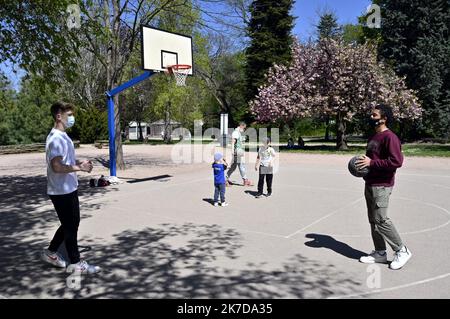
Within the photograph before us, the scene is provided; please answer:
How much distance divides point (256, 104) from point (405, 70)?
11.9 metres

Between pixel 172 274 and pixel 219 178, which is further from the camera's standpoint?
pixel 219 178

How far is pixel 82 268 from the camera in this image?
4.84 meters

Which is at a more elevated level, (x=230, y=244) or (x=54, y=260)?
(x=54, y=260)

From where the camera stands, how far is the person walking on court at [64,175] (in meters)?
4.50

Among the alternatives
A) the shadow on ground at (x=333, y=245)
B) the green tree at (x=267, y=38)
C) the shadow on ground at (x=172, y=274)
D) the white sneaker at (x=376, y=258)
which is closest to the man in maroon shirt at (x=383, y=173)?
the white sneaker at (x=376, y=258)

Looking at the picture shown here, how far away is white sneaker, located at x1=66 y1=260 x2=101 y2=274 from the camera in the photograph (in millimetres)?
4816

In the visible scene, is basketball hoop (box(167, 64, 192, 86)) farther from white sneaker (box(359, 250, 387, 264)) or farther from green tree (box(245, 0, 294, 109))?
green tree (box(245, 0, 294, 109))

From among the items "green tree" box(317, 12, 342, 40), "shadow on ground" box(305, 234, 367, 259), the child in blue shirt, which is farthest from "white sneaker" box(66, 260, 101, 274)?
"green tree" box(317, 12, 342, 40)

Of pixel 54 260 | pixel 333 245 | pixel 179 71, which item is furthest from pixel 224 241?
pixel 179 71

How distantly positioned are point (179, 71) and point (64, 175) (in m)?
8.83

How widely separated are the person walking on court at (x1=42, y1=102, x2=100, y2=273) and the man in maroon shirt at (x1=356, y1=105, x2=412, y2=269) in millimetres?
3398

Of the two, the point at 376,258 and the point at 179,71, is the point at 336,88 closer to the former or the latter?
the point at 179,71

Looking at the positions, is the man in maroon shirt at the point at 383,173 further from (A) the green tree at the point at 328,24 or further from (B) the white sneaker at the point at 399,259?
(A) the green tree at the point at 328,24

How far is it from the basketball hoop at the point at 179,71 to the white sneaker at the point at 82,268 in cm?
870
